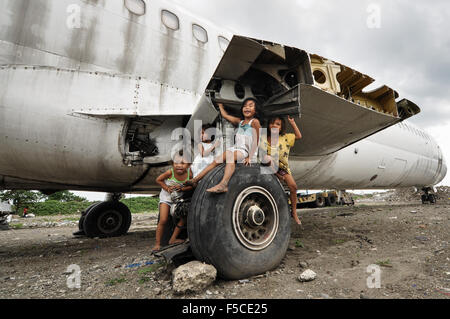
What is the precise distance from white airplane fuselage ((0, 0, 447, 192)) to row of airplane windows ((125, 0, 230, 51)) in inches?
0.8

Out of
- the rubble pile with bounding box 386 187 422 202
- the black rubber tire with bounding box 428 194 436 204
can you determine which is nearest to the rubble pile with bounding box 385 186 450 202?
the rubble pile with bounding box 386 187 422 202

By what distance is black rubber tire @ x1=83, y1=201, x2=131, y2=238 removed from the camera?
215 inches

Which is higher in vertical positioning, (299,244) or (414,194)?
(414,194)

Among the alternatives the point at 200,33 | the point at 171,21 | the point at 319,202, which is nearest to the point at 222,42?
the point at 200,33

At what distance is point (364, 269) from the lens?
7.34ft

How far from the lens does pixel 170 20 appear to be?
3666 mm

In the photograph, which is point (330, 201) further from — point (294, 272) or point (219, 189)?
point (219, 189)

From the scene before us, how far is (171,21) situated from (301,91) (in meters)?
2.42

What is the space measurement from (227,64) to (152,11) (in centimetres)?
175

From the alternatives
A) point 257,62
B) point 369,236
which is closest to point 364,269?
point 369,236

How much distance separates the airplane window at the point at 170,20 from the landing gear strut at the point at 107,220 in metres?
4.13

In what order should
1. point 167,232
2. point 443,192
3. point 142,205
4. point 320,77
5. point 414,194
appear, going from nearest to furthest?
point 167,232
point 320,77
point 443,192
point 414,194
point 142,205

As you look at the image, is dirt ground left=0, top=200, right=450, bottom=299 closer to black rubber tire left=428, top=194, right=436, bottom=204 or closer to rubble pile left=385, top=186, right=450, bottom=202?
black rubber tire left=428, top=194, right=436, bottom=204
